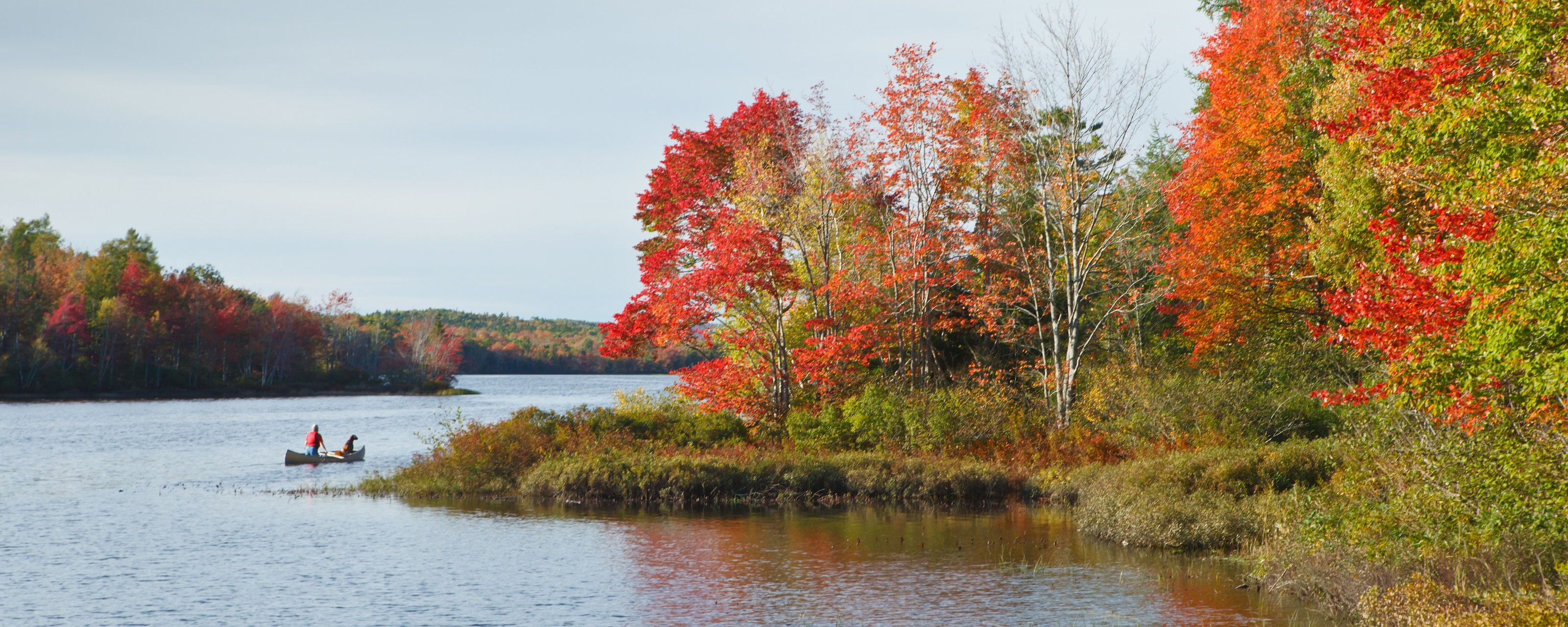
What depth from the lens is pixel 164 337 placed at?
289ft

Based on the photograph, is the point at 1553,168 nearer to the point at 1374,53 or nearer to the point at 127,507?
the point at 1374,53

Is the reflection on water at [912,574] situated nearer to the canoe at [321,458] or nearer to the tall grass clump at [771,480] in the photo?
the tall grass clump at [771,480]

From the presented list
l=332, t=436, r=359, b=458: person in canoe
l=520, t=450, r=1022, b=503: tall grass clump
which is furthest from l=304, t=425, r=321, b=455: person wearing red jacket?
l=520, t=450, r=1022, b=503: tall grass clump

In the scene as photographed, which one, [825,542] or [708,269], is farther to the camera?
[708,269]

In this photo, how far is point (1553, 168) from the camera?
9.19 meters

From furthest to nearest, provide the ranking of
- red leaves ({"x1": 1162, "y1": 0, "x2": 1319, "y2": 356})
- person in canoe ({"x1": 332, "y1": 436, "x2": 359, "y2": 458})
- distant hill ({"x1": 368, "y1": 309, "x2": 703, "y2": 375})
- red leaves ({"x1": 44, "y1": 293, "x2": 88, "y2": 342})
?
distant hill ({"x1": 368, "y1": 309, "x2": 703, "y2": 375}) → red leaves ({"x1": 44, "y1": 293, "x2": 88, "y2": 342}) → person in canoe ({"x1": 332, "y1": 436, "x2": 359, "y2": 458}) → red leaves ({"x1": 1162, "y1": 0, "x2": 1319, "y2": 356})

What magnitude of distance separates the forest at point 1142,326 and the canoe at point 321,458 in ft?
27.7

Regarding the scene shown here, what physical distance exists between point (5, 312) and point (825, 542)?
287 ft

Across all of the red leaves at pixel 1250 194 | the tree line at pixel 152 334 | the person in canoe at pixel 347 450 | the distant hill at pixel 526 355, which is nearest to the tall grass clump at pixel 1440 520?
the red leaves at pixel 1250 194

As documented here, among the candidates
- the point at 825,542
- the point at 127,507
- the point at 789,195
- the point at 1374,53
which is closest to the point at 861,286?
the point at 789,195

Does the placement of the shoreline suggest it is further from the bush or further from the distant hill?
the bush

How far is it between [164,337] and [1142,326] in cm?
8555

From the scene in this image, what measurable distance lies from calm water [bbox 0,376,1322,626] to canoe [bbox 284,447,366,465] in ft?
15.0

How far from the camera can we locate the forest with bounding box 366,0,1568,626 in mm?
11195
